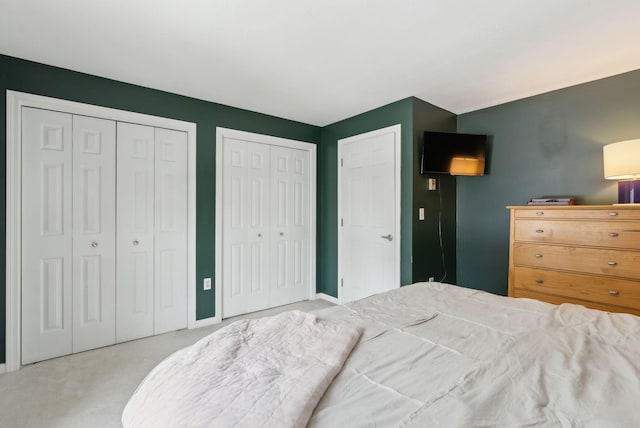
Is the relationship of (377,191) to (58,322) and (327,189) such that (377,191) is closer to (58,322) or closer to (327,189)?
(327,189)

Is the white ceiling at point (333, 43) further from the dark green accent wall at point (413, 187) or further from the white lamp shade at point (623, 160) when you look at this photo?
the white lamp shade at point (623, 160)

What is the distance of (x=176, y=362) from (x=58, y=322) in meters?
2.17

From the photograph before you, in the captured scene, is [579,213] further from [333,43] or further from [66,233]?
[66,233]

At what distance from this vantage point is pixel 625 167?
2197 millimetres

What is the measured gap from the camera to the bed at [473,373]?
757mm

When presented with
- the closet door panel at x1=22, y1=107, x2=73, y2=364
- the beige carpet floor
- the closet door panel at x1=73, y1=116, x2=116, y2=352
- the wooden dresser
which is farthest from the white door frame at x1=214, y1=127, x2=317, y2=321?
the wooden dresser

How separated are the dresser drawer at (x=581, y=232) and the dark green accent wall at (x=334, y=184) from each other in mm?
1020

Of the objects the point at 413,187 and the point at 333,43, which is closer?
the point at 333,43

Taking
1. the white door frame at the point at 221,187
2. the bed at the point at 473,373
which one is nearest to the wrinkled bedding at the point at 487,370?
the bed at the point at 473,373

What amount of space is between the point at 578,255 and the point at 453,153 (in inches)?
54.3

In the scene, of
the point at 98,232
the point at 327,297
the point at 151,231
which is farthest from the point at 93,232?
A: the point at 327,297

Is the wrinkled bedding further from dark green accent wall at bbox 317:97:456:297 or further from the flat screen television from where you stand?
the flat screen television

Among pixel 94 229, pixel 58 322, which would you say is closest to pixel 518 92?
pixel 94 229

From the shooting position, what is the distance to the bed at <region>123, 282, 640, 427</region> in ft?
2.48
